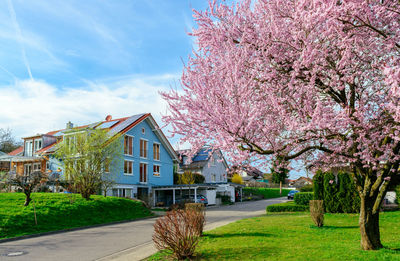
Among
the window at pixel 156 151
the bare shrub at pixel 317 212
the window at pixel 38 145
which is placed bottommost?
the bare shrub at pixel 317 212

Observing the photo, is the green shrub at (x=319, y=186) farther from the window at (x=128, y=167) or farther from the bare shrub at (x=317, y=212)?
the window at (x=128, y=167)

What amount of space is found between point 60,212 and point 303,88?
16.3m

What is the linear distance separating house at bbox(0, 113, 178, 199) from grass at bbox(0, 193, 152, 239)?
6.61m

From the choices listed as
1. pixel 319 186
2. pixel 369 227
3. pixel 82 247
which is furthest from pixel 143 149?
pixel 369 227

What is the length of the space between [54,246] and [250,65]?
31.7 ft

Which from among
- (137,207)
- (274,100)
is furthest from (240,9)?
(137,207)

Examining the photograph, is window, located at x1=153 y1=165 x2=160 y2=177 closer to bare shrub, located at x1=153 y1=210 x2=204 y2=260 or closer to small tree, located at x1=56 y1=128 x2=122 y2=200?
small tree, located at x1=56 y1=128 x2=122 y2=200

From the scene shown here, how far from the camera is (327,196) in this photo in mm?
22656

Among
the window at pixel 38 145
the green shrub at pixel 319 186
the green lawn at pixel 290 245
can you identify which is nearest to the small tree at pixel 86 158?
the window at pixel 38 145

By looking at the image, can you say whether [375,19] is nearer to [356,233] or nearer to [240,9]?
[240,9]

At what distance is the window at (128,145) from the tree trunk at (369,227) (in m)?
27.0

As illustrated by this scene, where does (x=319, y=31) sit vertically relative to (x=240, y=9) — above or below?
below

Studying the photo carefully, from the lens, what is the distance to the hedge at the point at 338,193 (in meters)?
21.8

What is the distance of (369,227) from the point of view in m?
8.71
